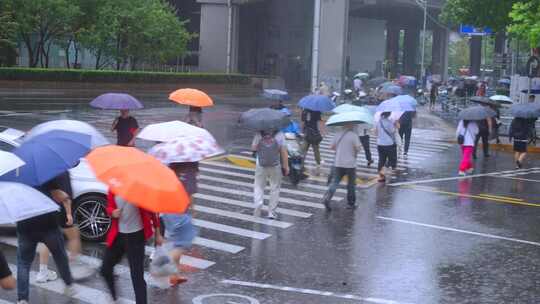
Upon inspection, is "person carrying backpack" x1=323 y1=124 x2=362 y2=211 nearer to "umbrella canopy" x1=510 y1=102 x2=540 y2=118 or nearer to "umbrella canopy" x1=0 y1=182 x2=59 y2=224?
"umbrella canopy" x1=510 y1=102 x2=540 y2=118

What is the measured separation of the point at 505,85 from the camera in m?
45.5

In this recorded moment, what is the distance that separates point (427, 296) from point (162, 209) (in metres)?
3.72

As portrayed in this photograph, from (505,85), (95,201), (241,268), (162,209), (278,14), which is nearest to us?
(162,209)

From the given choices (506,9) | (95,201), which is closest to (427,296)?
(95,201)

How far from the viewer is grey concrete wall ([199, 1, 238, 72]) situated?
187 feet

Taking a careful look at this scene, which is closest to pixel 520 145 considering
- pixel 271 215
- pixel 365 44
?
pixel 271 215

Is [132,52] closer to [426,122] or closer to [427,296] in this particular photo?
[426,122]

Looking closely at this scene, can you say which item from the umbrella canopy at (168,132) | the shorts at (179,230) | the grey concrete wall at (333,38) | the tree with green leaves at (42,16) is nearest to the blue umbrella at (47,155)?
the umbrella canopy at (168,132)

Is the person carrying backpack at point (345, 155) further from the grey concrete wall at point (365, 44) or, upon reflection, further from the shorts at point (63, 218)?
the grey concrete wall at point (365, 44)

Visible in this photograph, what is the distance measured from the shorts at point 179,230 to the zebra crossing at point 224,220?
0.53 meters

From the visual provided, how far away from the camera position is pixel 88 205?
10406mm

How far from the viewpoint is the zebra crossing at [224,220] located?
8.88 m

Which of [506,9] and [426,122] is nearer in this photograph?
[506,9]

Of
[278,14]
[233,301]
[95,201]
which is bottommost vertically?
[233,301]
